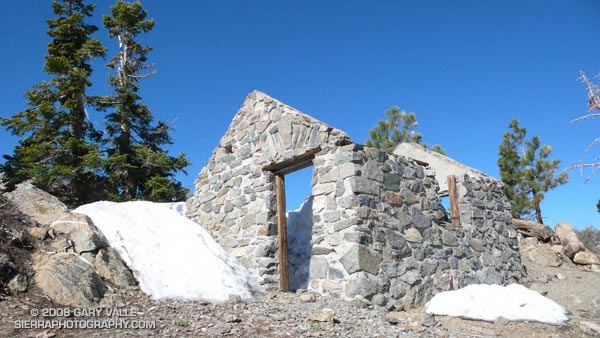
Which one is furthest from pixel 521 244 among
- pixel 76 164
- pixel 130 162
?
pixel 76 164

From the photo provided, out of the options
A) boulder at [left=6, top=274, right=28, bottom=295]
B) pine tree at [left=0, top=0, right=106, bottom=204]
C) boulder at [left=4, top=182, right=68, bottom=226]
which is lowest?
boulder at [left=6, top=274, right=28, bottom=295]

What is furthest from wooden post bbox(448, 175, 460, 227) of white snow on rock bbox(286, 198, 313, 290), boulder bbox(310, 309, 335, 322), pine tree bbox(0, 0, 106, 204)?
pine tree bbox(0, 0, 106, 204)

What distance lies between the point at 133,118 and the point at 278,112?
10.3 m

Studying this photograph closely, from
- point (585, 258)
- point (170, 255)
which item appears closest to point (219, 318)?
point (170, 255)

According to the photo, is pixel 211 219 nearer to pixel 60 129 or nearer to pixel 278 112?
pixel 278 112

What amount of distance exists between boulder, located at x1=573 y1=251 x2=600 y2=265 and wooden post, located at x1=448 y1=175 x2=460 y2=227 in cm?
629

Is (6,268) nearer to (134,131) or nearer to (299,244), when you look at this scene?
(299,244)

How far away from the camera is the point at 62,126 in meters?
14.7

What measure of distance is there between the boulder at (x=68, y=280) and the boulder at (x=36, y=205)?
1.40 meters

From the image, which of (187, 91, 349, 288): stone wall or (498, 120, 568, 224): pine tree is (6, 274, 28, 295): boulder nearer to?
(187, 91, 349, 288): stone wall

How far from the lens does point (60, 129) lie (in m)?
14.6

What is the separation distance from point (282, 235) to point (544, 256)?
28.6 feet

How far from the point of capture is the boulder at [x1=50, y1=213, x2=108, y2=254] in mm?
6357

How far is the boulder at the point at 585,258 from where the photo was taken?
12.0 meters
